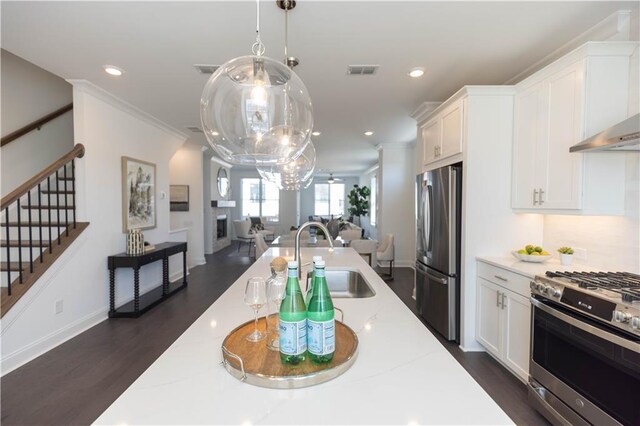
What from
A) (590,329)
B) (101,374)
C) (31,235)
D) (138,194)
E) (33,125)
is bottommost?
(101,374)

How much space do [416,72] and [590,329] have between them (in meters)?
2.47

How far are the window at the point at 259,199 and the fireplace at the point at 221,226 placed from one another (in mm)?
2182

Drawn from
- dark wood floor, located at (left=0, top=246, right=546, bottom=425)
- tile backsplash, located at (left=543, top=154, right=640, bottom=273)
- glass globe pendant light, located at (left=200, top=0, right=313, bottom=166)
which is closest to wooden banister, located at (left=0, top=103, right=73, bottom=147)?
dark wood floor, located at (left=0, top=246, right=546, bottom=425)

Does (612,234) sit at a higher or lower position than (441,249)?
higher

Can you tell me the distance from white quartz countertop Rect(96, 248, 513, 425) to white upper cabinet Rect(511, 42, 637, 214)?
1.82 meters

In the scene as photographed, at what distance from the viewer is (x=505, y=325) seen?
2.36 meters

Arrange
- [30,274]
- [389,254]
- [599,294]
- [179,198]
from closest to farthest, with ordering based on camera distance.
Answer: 1. [599,294]
2. [30,274]
3. [389,254]
4. [179,198]

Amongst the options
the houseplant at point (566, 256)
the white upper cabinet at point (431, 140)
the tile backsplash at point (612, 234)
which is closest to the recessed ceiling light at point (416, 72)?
the white upper cabinet at point (431, 140)

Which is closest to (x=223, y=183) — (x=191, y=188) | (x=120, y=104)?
(x=191, y=188)

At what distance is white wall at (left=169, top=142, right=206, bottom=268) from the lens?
6.54m

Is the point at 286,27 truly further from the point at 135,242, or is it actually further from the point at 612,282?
the point at 135,242

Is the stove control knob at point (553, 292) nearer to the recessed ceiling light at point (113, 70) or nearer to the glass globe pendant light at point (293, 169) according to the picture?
the glass globe pendant light at point (293, 169)

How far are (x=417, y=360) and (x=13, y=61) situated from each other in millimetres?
5100

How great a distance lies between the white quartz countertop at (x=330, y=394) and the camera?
0.71 m
